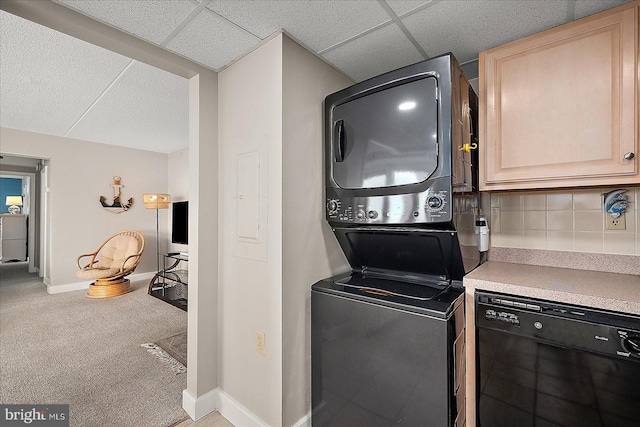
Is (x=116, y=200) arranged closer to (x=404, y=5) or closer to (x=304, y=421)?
(x=304, y=421)

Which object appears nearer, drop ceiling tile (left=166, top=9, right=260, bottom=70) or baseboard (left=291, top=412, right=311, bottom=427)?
drop ceiling tile (left=166, top=9, right=260, bottom=70)

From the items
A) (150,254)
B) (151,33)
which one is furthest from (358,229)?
(150,254)

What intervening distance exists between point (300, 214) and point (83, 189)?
5.11 metres

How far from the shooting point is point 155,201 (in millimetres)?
5316

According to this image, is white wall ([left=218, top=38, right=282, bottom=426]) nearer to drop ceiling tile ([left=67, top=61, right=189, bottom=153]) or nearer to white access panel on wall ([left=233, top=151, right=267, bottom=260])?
white access panel on wall ([left=233, top=151, right=267, bottom=260])

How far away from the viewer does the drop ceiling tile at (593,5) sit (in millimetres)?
1335

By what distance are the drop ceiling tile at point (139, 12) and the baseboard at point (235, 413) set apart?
217 centimetres

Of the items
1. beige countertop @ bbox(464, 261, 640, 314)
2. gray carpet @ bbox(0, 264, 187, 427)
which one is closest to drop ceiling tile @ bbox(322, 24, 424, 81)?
beige countertop @ bbox(464, 261, 640, 314)

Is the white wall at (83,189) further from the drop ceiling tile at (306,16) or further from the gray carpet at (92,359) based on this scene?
the drop ceiling tile at (306,16)

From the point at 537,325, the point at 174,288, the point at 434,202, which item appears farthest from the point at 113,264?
the point at 537,325

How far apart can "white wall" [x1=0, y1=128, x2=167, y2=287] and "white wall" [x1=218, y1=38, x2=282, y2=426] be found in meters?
4.40

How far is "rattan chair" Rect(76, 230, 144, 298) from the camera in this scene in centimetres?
446

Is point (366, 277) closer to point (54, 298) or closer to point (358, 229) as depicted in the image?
point (358, 229)

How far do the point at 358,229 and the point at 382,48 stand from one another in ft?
3.47
